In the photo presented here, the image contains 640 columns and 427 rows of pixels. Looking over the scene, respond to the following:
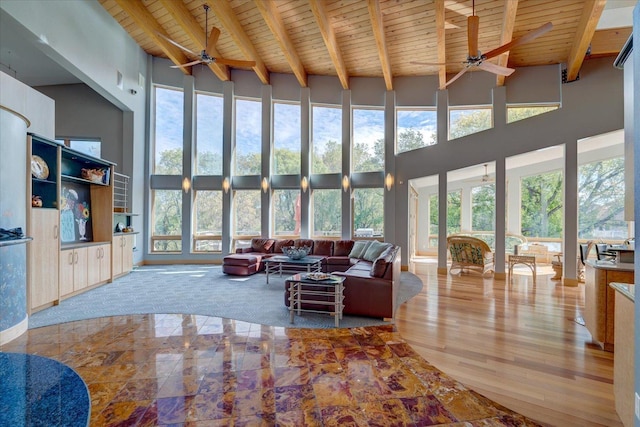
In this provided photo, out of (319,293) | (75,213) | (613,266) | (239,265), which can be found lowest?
(239,265)

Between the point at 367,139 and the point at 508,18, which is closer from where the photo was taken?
the point at 508,18

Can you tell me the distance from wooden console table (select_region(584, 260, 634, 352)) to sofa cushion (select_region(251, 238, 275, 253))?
260 inches

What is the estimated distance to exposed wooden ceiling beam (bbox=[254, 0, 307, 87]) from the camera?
5465 millimetres

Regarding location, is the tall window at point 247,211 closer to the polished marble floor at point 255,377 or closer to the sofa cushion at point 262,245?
the sofa cushion at point 262,245

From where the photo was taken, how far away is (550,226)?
8555 millimetres

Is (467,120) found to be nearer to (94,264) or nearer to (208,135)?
(208,135)

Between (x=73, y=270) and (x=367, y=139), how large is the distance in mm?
→ 7596

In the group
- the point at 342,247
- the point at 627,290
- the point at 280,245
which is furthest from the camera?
the point at 280,245

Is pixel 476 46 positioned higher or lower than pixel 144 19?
lower

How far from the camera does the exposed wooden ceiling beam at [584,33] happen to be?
183 inches

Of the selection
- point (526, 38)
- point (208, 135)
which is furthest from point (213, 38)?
point (526, 38)

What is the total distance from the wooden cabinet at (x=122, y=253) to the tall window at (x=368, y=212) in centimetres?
595

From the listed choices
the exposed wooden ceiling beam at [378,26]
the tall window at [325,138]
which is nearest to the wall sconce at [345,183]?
the tall window at [325,138]

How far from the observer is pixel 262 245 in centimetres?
811
